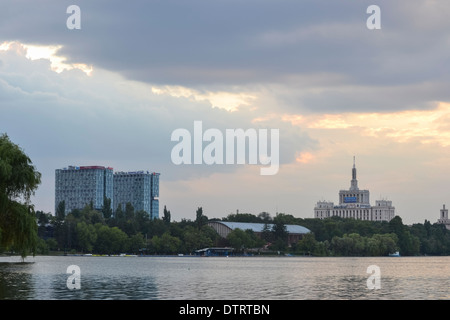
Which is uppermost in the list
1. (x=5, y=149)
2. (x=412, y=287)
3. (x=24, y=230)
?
(x=5, y=149)

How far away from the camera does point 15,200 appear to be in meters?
69.9

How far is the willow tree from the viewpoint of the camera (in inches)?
2662

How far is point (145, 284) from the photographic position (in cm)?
7819

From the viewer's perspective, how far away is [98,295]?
62000mm

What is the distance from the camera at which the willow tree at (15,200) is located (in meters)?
67.6
